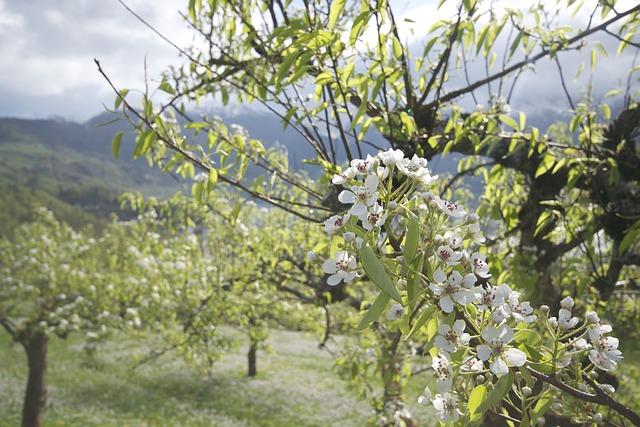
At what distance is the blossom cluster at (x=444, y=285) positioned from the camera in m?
1.05

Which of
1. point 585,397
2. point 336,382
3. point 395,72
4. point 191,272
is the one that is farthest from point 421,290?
point 336,382

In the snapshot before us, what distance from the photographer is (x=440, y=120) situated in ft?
10.1

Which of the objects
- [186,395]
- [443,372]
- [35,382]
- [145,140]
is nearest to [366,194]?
[443,372]

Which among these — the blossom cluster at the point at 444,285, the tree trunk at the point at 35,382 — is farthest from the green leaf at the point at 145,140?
the tree trunk at the point at 35,382

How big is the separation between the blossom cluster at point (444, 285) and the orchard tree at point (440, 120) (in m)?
0.80

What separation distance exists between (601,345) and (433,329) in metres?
0.43

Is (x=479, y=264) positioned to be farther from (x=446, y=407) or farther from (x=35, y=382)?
(x=35, y=382)

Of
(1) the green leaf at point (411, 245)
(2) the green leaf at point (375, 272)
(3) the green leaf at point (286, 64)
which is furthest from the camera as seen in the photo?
(3) the green leaf at point (286, 64)

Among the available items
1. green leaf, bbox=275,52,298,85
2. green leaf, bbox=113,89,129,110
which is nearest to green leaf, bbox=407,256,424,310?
green leaf, bbox=275,52,298,85

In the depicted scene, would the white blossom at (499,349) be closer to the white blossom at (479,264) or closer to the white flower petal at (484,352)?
the white flower petal at (484,352)

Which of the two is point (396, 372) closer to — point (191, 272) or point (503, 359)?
point (503, 359)

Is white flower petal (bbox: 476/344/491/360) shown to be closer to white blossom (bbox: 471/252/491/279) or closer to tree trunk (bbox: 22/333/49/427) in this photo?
white blossom (bbox: 471/252/491/279)

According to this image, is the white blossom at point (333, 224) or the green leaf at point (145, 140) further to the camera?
the green leaf at point (145, 140)

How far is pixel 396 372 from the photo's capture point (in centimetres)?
416
